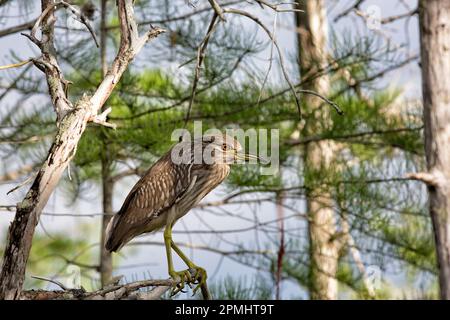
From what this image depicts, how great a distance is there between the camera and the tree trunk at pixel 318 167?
5707 millimetres

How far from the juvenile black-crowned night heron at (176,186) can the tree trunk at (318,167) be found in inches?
98.1

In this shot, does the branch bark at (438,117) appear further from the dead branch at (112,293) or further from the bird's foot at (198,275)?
the dead branch at (112,293)

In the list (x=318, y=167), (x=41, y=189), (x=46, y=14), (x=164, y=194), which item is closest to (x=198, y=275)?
(x=164, y=194)

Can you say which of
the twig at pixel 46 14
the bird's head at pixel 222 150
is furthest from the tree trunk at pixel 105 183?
the twig at pixel 46 14

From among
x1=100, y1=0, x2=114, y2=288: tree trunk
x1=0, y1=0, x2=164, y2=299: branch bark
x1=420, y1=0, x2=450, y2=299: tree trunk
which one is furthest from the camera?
x1=100, y1=0, x2=114, y2=288: tree trunk

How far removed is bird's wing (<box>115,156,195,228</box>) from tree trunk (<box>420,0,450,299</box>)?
166 centimetres

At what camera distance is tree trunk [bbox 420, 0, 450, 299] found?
14.3 ft

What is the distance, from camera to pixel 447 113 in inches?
173

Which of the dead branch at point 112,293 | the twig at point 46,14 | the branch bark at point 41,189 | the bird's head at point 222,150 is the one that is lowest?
the dead branch at point 112,293

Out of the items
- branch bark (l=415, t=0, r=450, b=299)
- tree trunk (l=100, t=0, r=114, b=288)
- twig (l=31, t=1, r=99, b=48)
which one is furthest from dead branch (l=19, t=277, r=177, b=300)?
tree trunk (l=100, t=0, r=114, b=288)

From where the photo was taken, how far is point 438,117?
4.41 metres

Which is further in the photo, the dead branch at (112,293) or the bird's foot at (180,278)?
the bird's foot at (180,278)

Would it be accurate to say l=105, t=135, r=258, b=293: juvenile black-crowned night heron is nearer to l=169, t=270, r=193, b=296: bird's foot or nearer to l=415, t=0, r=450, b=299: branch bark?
l=169, t=270, r=193, b=296: bird's foot

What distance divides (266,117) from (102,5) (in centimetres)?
131
